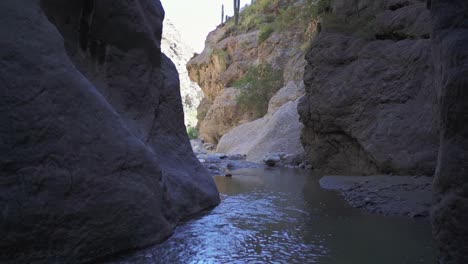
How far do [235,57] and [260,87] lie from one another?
766 cm

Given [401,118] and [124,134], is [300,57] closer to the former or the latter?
[401,118]

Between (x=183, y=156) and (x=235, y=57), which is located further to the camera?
(x=235, y=57)

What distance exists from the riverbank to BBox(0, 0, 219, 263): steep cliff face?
Result: 153 inches

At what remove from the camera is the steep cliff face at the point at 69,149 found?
4.01m

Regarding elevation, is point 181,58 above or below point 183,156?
above

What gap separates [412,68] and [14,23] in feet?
34.8

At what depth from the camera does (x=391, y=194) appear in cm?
816

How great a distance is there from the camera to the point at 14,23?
14.6 ft

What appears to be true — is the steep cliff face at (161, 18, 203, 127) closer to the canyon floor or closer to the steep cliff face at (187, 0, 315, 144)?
the steep cliff face at (187, 0, 315, 144)

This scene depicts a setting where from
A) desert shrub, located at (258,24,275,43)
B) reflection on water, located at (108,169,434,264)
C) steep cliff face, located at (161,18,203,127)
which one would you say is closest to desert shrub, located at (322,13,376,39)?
reflection on water, located at (108,169,434,264)

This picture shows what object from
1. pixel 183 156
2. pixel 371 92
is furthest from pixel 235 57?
pixel 183 156

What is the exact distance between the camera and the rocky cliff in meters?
21.4

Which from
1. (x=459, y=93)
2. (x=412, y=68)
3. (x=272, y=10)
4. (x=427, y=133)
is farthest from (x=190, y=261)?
(x=272, y=10)

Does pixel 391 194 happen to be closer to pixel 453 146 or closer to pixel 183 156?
pixel 183 156
